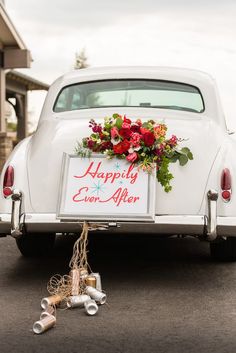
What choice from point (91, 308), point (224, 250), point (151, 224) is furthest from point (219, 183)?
point (91, 308)

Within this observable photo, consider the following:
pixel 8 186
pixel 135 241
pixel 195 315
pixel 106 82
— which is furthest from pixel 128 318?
pixel 135 241

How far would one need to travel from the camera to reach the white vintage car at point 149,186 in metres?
5.38

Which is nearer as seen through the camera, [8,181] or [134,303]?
[134,303]

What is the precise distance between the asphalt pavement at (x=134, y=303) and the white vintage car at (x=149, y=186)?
0.41 m

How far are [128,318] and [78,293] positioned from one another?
627 mm

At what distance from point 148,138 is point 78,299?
1.44m

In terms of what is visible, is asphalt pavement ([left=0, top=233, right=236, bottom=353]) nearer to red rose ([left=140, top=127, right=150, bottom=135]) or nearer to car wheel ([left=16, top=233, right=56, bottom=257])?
car wheel ([left=16, top=233, right=56, bottom=257])

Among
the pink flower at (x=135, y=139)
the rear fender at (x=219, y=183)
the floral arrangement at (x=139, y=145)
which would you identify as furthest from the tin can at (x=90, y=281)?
the pink flower at (x=135, y=139)

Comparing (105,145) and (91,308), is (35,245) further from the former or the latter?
(91,308)

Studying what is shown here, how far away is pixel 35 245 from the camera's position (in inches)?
273

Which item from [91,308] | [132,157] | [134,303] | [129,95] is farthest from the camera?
[129,95]

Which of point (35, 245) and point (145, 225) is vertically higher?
point (145, 225)

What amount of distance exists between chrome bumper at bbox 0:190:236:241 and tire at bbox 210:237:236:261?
1.04m

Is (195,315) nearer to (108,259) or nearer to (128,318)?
(128,318)
